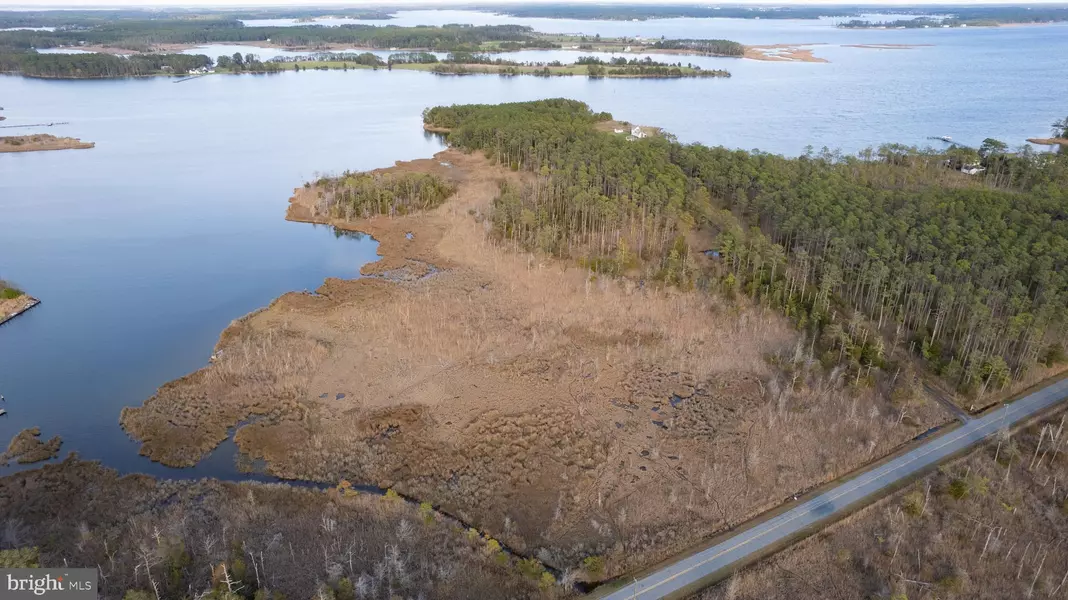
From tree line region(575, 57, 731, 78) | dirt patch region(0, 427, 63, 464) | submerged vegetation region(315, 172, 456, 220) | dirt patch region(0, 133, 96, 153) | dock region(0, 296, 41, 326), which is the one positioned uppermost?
tree line region(575, 57, 731, 78)

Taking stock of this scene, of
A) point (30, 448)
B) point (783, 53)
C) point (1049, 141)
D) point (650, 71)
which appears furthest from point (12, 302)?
point (783, 53)

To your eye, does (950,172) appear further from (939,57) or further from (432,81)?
(939,57)

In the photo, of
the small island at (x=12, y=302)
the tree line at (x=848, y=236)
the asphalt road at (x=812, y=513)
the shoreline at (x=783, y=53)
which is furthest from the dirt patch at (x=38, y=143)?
the shoreline at (x=783, y=53)

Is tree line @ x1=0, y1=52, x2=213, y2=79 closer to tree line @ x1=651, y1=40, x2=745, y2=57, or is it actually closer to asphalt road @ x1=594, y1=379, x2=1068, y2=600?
tree line @ x1=651, y1=40, x2=745, y2=57

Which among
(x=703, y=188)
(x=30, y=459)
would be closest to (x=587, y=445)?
(x=30, y=459)

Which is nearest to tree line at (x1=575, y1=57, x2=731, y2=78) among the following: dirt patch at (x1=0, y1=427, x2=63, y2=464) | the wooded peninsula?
the wooded peninsula

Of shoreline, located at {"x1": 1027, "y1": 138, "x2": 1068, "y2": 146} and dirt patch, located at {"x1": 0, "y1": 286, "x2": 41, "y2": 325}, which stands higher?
shoreline, located at {"x1": 1027, "y1": 138, "x2": 1068, "y2": 146}
